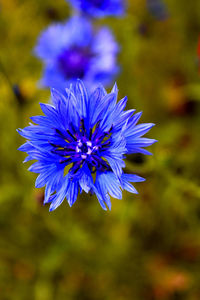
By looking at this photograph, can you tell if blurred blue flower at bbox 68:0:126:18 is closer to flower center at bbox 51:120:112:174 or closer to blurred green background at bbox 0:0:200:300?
blurred green background at bbox 0:0:200:300

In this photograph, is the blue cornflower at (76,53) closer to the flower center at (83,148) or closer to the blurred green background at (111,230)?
the blurred green background at (111,230)

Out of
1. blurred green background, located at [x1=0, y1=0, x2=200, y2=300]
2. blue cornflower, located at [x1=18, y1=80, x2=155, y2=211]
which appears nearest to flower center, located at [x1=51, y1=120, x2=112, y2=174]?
blue cornflower, located at [x1=18, y1=80, x2=155, y2=211]

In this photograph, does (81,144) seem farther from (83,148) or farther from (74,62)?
(74,62)

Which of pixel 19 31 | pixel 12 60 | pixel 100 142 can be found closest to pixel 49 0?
pixel 19 31

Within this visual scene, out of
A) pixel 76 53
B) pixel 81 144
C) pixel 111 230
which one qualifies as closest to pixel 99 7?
pixel 76 53

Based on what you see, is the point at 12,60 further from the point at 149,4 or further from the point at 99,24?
the point at 149,4

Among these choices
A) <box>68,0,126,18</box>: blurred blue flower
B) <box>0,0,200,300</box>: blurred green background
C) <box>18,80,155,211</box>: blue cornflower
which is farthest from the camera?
<box>0,0,200,300</box>: blurred green background
